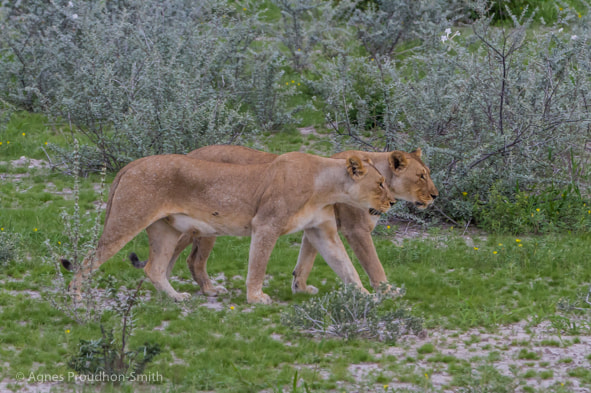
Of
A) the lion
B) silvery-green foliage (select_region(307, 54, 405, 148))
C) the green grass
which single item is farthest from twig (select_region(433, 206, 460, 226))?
the lion

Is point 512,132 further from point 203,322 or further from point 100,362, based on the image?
point 100,362

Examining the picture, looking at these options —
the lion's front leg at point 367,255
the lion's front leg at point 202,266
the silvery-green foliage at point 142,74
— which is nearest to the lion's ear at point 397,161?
the lion's front leg at point 367,255

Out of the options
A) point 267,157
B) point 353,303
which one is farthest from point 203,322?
point 267,157

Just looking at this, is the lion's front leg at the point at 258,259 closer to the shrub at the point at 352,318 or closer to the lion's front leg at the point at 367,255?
the shrub at the point at 352,318

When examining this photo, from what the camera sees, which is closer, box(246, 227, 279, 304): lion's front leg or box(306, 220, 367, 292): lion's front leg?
box(246, 227, 279, 304): lion's front leg

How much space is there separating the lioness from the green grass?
0.56 metres

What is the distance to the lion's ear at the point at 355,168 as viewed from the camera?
8.97m

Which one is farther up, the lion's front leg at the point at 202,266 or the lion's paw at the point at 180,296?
the lion's front leg at the point at 202,266

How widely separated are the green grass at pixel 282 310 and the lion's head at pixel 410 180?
874 mm

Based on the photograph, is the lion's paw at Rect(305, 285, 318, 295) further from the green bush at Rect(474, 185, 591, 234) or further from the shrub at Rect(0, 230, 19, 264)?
the shrub at Rect(0, 230, 19, 264)

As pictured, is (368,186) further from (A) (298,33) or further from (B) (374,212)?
(A) (298,33)

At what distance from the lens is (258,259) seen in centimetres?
888

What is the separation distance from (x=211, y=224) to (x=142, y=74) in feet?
19.3

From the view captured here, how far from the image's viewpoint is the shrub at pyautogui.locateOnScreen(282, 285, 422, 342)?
789 cm
